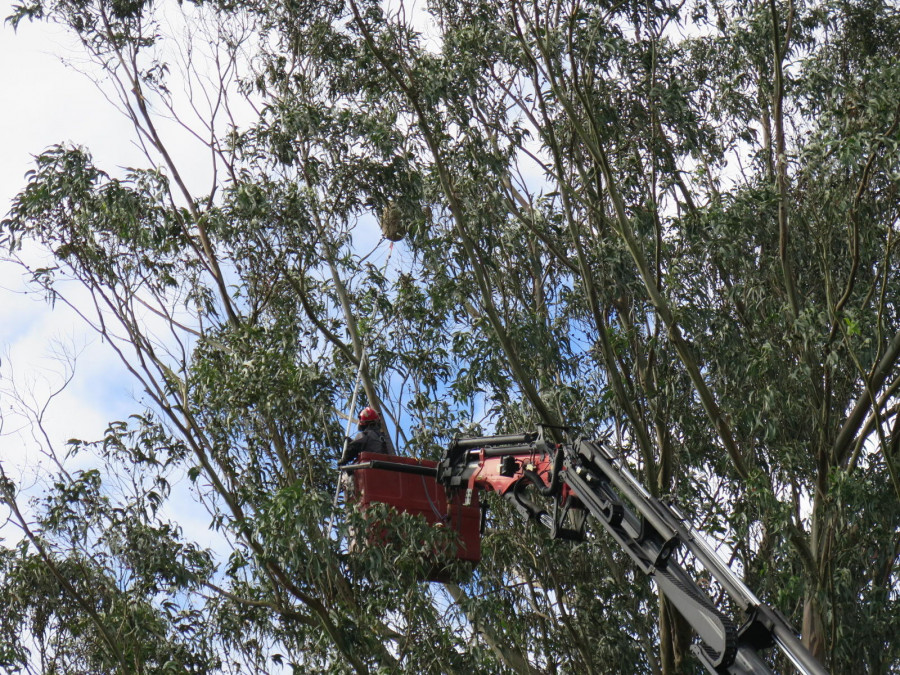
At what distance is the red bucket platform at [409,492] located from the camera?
8.34m

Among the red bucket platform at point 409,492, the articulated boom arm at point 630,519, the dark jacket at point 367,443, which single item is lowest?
the articulated boom arm at point 630,519

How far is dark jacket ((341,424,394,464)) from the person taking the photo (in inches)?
336

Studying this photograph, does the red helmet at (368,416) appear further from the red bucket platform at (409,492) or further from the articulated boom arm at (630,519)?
the articulated boom arm at (630,519)

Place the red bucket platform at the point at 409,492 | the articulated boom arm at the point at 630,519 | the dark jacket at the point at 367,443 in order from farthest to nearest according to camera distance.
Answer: the dark jacket at the point at 367,443, the red bucket platform at the point at 409,492, the articulated boom arm at the point at 630,519

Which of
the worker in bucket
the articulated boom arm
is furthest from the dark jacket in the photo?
the articulated boom arm

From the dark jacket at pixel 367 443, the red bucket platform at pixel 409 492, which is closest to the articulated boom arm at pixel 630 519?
the red bucket platform at pixel 409 492

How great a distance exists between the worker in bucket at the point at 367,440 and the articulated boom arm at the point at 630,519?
770 mm

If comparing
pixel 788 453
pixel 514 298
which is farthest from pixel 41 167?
pixel 788 453

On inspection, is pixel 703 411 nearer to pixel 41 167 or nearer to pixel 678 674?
pixel 678 674

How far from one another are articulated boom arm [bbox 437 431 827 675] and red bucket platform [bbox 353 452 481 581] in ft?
1.30

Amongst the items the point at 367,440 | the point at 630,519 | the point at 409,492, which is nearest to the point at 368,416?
the point at 367,440

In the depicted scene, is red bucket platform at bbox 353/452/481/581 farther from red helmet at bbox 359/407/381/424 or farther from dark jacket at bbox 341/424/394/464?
red helmet at bbox 359/407/381/424

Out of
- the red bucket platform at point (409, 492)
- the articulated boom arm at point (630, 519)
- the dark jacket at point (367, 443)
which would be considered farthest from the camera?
the dark jacket at point (367, 443)

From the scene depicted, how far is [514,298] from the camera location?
11570mm
